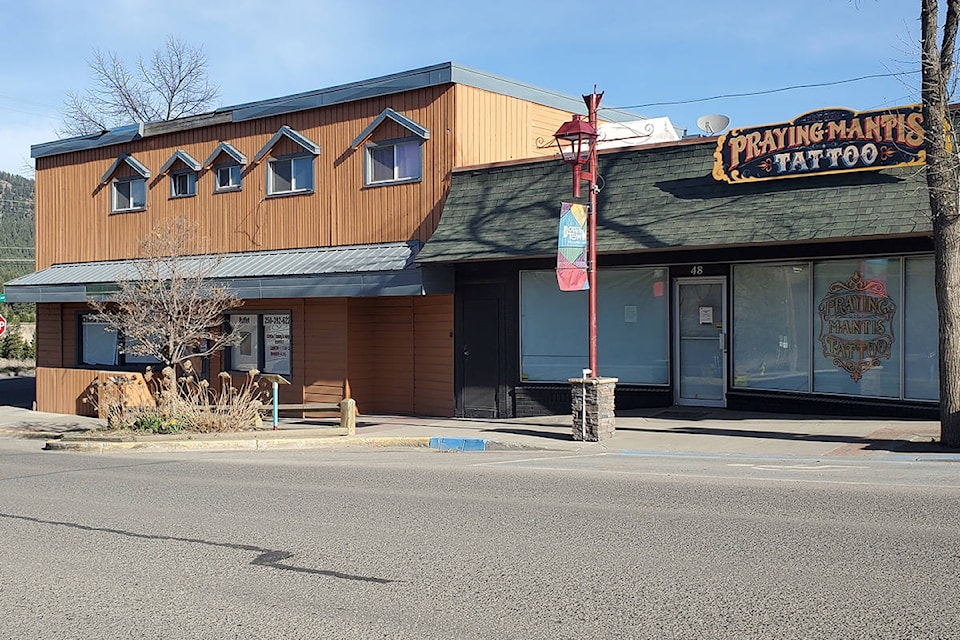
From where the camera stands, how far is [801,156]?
15844mm

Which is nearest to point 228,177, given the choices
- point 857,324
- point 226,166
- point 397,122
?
point 226,166

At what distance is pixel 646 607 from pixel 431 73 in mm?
15592

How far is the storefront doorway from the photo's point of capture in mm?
17891

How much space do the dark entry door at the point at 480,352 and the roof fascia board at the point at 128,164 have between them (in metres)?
10.3

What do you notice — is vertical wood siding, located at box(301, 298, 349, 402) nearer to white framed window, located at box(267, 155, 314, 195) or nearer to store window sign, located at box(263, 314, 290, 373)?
store window sign, located at box(263, 314, 290, 373)

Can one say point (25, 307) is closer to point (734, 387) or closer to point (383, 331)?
point (383, 331)

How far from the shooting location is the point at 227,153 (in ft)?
78.7

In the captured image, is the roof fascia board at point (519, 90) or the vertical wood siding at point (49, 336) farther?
the vertical wood siding at point (49, 336)

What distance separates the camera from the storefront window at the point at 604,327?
60.6ft

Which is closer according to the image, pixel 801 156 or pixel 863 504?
pixel 863 504

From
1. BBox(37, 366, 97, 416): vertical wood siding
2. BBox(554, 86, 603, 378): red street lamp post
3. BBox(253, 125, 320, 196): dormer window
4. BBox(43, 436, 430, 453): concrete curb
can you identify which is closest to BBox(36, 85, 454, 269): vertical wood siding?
BBox(253, 125, 320, 196): dormer window

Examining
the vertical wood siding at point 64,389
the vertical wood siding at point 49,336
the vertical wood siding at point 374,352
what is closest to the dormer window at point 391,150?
the vertical wood siding at point 374,352

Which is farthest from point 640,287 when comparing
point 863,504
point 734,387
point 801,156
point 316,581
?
point 316,581

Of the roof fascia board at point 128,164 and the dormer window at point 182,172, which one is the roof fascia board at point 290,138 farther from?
the roof fascia board at point 128,164
